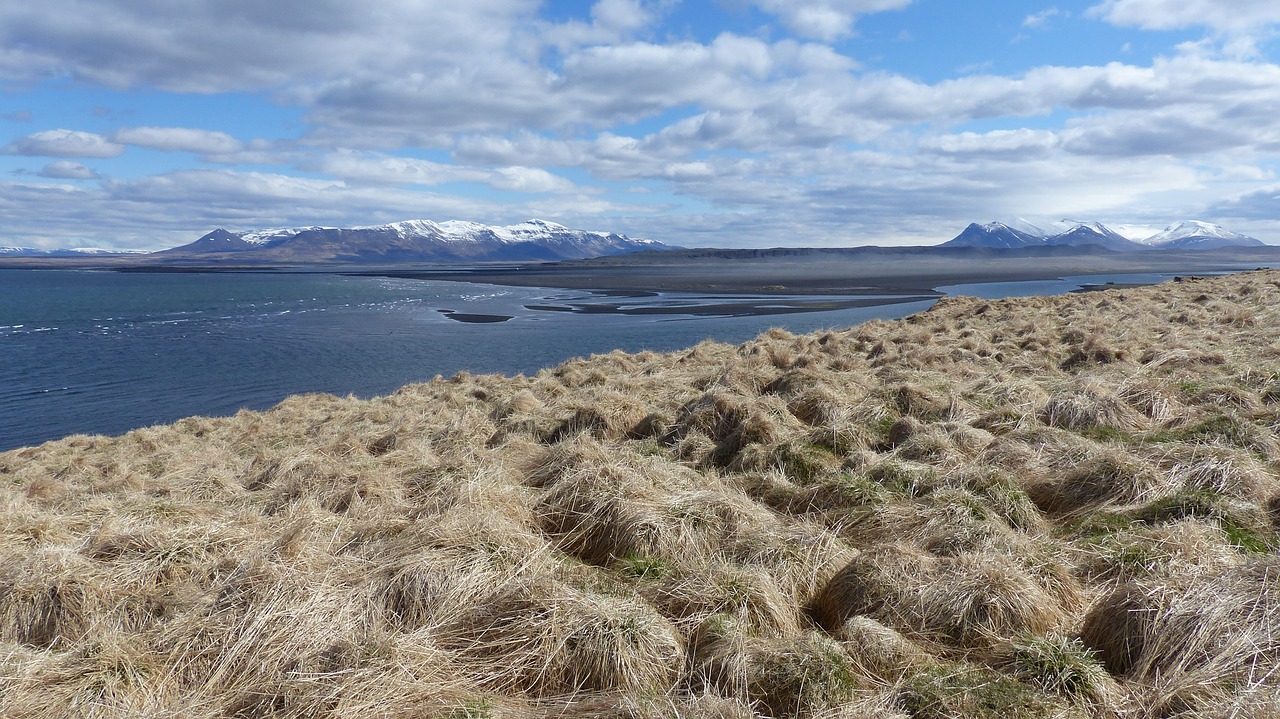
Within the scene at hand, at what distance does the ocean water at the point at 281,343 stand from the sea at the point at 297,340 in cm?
12

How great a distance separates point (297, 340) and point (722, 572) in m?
48.3

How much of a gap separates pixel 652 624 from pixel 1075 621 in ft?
8.92

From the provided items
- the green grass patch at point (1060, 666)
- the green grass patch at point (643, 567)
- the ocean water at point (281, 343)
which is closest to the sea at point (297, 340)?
the ocean water at point (281, 343)

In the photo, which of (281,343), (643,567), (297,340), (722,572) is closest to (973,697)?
(722,572)

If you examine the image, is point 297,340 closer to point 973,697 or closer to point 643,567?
point 643,567

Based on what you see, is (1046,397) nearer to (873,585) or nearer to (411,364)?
(873,585)

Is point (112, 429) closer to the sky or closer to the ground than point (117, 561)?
closer to the ground

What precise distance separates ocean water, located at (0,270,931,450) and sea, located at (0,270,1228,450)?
12cm

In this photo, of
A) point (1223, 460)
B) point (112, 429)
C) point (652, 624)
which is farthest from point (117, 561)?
point (112, 429)

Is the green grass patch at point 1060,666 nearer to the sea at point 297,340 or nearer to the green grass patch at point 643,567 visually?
the green grass patch at point 643,567

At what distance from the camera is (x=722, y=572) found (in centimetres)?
514

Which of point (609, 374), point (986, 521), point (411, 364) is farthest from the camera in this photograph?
point (411, 364)

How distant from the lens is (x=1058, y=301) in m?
28.9

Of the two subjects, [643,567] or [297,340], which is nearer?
[643,567]
